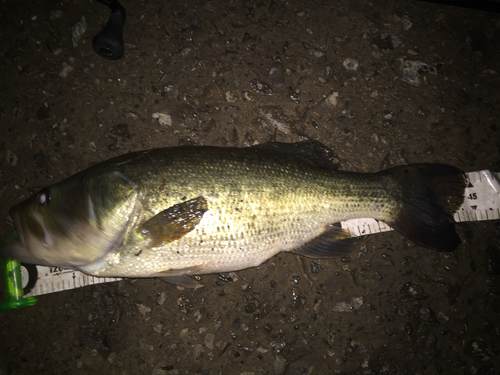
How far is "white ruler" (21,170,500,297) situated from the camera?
91.9 inches

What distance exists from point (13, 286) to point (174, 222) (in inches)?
60.2

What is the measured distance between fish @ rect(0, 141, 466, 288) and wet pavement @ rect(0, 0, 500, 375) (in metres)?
0.51

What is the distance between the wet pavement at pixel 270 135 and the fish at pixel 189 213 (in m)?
0.51

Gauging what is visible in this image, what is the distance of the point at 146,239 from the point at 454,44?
3.40 m

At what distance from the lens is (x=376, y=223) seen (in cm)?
261

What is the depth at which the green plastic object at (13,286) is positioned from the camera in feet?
7.42

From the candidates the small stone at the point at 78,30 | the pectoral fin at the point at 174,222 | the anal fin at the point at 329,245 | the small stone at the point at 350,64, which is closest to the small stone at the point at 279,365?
the anal fin at the point at 329,245

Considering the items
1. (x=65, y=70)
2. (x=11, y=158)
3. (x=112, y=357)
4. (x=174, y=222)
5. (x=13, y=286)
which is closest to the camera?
(x=174, y=222)

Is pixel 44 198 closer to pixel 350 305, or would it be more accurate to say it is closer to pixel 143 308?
pixel 143 308

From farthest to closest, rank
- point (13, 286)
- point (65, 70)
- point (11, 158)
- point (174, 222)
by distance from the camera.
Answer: point (65, 70)
point (11, 158)
point (13, 286)
point (174, 222)

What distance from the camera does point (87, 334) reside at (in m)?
2.42

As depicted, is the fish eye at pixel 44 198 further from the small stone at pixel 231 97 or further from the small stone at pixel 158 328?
the small stone at pixel 231 97

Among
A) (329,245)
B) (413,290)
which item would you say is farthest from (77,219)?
(413,290)

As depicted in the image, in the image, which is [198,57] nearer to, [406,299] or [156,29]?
[156,29]
